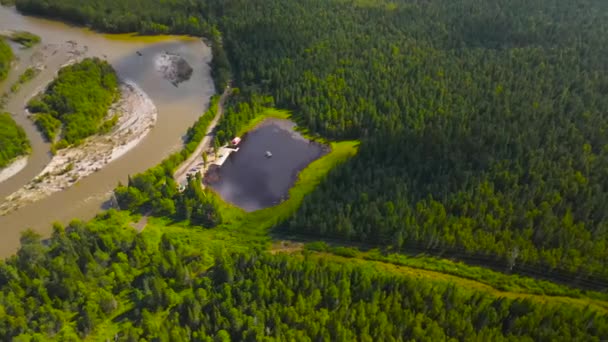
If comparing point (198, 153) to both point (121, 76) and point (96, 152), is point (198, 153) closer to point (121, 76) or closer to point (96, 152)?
point (96, 152)

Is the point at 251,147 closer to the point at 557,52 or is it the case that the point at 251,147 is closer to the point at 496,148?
the point at 496,148

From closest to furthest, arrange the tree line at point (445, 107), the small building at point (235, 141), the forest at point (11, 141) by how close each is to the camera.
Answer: the tree line at point (445, 107)
the forest at point (11, 141)
the small building at point (235, 141)

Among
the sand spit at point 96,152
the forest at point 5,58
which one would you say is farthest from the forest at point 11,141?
the forest at point 5,58

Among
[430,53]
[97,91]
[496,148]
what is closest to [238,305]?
[496,148]

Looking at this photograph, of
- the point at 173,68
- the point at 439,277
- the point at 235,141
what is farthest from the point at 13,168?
the point at 439,277

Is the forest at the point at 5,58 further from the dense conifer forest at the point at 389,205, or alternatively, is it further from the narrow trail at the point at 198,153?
the narrow trail at the point at 198,153

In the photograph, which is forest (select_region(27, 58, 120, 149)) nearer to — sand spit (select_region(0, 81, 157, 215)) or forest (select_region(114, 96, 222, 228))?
sand spit (select_region(0, 81, 157, 215))

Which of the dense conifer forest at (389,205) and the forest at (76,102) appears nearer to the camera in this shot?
the dense conifer forest at (389,205)
